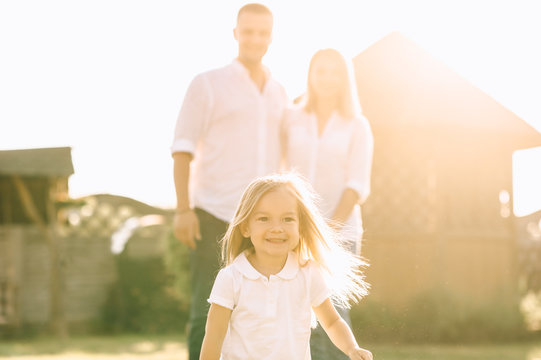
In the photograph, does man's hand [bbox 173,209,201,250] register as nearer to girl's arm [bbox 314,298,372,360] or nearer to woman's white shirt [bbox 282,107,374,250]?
woman's white shirt [bbox 282,107,374,250]

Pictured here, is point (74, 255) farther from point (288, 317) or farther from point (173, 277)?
point (288, 317)

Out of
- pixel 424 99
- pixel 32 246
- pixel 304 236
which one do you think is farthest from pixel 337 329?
pixel 32 246

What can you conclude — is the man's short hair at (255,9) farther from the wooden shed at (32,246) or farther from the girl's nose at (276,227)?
the wooden shed at (32,246)

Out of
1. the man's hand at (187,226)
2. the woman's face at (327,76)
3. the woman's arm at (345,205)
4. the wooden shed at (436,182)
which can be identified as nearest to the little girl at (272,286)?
the man's hand at (187,226)

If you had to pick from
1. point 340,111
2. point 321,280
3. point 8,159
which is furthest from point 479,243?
point 321,280

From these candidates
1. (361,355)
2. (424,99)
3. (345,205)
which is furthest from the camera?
(424,99)

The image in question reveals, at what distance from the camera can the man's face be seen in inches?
180

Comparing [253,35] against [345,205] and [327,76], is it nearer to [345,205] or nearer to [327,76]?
[327,76]

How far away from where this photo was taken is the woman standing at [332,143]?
15.1 feet

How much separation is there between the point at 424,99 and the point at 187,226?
26.5ft

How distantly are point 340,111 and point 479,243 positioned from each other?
26.8 ft

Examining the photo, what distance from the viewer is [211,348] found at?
333cm

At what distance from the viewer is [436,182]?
12109 mm


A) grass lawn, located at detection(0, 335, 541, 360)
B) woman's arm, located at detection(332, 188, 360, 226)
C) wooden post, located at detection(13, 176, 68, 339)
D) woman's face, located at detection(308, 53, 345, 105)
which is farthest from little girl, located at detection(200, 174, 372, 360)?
wooden post, located at detection(13, 176, 68, 339)
